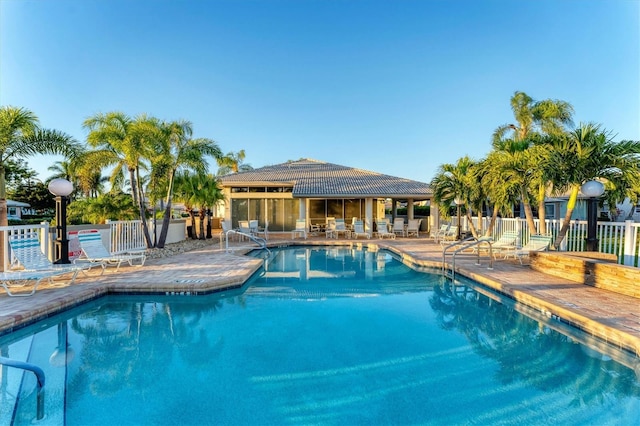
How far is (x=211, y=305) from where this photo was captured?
701 cm

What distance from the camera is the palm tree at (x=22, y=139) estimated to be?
28.3 ft

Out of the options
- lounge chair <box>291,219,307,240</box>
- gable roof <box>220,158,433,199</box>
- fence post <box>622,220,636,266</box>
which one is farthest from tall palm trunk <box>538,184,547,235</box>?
lounge chair <box>291,219,307,240</box>

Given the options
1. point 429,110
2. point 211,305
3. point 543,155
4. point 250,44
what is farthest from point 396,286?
point 429,110

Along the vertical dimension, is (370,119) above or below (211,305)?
above

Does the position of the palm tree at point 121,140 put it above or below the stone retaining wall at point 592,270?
above

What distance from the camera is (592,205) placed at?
8086 millimetres

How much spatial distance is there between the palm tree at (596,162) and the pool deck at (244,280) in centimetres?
268

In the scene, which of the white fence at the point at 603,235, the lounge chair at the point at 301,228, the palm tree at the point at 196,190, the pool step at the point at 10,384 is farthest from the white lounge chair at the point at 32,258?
the white fence at the point at 603,235

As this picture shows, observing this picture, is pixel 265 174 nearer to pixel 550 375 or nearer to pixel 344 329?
pixel 344 329

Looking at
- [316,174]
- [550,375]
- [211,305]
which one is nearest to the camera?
[550,375]

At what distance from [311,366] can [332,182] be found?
702 inches

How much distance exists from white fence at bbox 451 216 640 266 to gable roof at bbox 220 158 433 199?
544 cm

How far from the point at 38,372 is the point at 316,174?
70.5ft

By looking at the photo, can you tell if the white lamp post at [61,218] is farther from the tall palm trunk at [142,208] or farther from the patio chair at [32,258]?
the tall palm trunk at [142,208]
